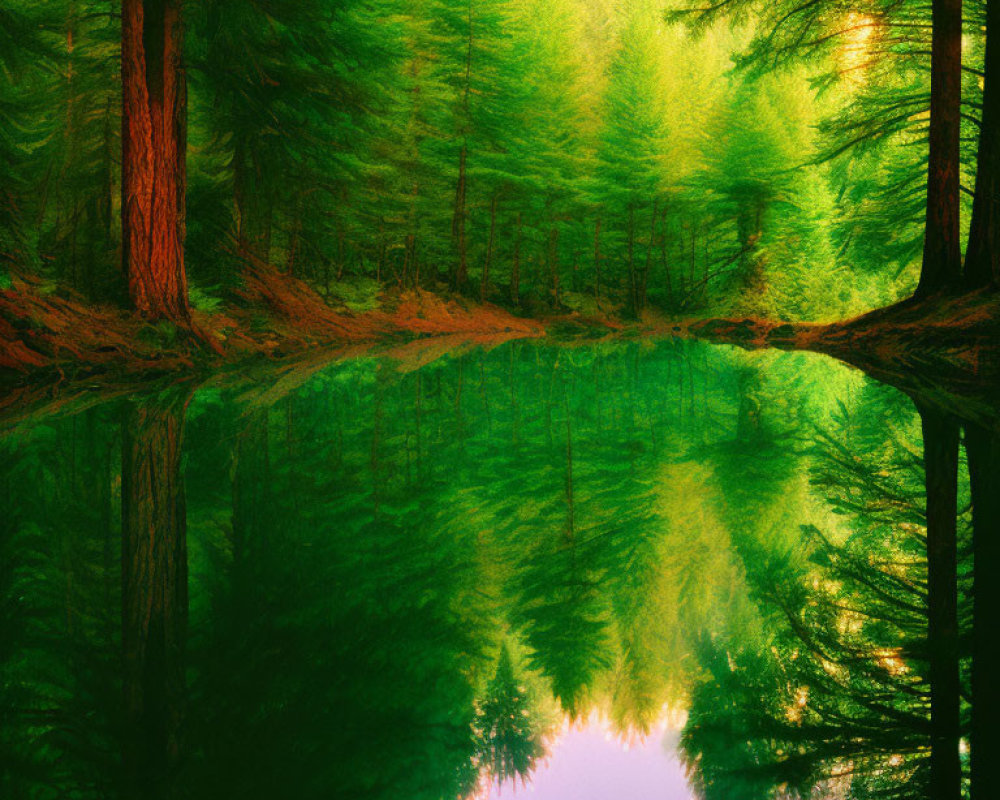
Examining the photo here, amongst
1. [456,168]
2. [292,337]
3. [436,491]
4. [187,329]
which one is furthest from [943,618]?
[456,168]

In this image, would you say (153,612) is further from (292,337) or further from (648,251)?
(648,251)

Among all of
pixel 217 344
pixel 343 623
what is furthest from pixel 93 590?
pixel 217 344

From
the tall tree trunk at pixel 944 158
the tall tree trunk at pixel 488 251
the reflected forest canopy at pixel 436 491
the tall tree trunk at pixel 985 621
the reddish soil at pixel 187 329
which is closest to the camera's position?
the tall tree trunk at pixel 985 621

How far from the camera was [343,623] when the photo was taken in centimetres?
226

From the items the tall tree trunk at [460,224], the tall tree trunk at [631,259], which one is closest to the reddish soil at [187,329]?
the tall tree trunk at [460,224]

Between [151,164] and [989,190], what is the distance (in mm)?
9109

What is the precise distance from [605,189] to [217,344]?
18.5 m

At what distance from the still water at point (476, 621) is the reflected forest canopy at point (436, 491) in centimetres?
1

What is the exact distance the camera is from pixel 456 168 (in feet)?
72.3

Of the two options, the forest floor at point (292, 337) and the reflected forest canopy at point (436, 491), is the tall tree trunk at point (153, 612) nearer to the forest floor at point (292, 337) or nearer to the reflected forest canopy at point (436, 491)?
the reflected forest canopy at point (436, 491)

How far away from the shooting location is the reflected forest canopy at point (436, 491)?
174cm

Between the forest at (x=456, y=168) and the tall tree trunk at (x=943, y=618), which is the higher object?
the forest at (x=456, y=168)

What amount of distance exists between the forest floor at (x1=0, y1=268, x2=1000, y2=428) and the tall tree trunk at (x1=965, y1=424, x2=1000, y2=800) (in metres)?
3.76

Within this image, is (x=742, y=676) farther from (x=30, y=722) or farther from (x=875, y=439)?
(x=875, y=439)
